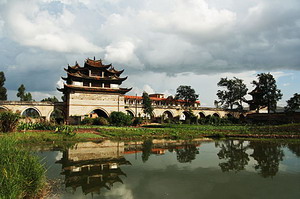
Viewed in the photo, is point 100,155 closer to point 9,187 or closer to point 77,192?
point 77,192

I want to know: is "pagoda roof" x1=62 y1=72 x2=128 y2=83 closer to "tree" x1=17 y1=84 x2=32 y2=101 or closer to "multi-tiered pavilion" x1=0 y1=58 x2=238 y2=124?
"multi-tiered pavilion" x1=0 y1=58 x2=238 y2=124

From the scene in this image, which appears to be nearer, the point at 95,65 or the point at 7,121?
the point at 7,121

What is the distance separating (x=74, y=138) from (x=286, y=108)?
47153mm

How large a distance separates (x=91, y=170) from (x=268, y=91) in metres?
52.4

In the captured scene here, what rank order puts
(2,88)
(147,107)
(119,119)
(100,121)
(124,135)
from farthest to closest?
(2,88) < (147,107) < (100,121) < (119,119) < (124,135)

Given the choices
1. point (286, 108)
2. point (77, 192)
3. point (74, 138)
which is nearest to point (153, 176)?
point (77, 192)

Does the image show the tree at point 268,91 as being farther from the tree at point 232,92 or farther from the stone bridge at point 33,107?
the stone bridge at point 33,107

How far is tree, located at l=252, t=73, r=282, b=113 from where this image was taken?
162 ft

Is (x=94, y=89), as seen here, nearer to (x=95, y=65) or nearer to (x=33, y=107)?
(x=95, y=65)

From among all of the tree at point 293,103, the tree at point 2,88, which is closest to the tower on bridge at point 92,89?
the tree at point 2,88

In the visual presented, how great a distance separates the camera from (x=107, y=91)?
3856 centimetres

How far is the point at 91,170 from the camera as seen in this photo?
28.1 feet

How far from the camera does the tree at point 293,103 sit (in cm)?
4534

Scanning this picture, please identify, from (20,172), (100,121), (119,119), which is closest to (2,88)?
(100,121)
